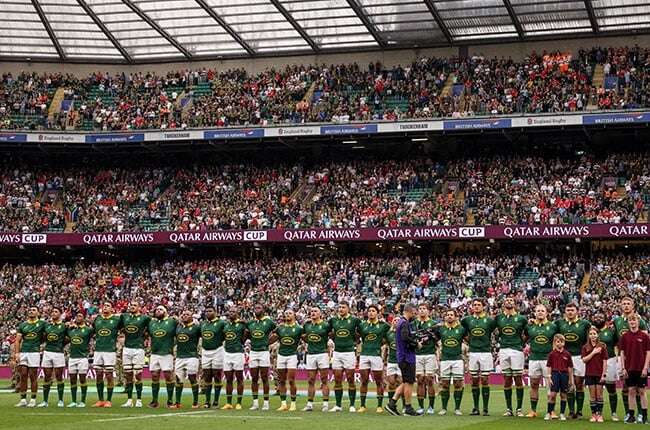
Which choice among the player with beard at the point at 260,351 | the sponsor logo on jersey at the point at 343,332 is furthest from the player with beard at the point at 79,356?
the sponsor logo on jersey at the point at 343,332

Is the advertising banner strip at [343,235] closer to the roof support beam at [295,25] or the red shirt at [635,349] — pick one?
the roof support beam at [295,25]

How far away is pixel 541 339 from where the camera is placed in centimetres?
2158

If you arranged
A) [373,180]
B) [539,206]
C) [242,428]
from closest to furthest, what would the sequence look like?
[242,428], [539,206], [373,180]

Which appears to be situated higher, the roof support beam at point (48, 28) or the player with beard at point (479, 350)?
the roof support beam at point (48, 28)

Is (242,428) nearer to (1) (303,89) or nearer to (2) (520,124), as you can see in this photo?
(2) (520,124)

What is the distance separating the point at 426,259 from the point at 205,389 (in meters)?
28.4

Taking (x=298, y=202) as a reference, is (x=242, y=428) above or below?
below

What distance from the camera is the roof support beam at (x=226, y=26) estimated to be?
5375cm

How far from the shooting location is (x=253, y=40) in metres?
59.3

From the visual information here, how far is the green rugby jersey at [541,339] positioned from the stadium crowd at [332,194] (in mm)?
27197

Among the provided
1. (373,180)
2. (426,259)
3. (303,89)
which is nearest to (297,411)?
(426,259)

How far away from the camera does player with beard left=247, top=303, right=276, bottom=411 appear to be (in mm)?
23422

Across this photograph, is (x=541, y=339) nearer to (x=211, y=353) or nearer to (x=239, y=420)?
(x=239, y=420)

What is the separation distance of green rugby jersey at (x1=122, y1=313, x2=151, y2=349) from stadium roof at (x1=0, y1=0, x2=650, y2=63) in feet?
101
